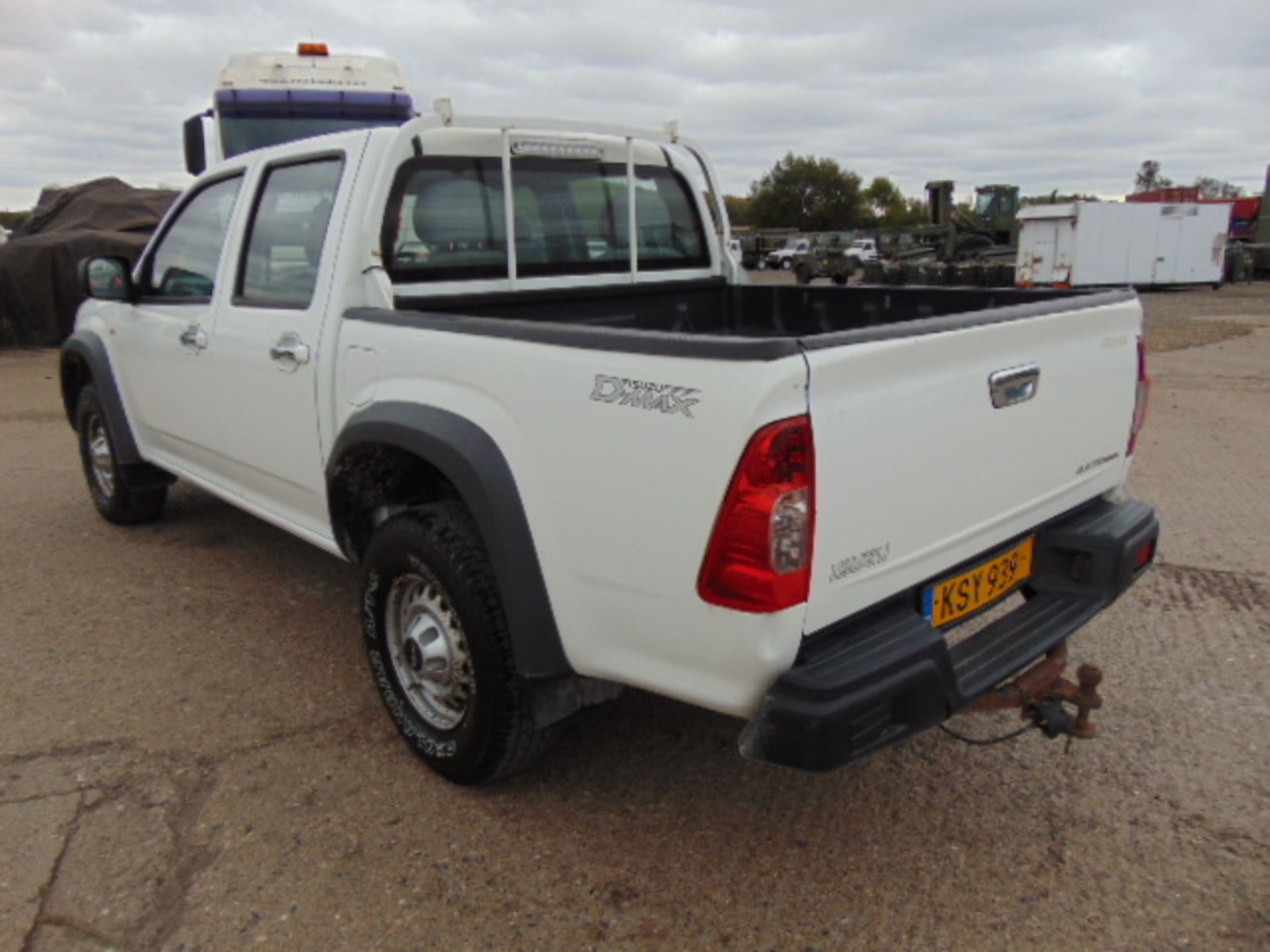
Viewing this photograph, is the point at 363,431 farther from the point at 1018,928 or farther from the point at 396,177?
the point at 1018,928

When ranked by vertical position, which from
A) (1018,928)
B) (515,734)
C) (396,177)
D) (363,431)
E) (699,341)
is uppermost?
(396,177)

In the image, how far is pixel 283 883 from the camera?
2486 millimetres

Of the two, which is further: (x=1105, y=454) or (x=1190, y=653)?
(x=1190, y=653)

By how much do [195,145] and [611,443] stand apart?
394 inches

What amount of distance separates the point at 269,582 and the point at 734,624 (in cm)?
318

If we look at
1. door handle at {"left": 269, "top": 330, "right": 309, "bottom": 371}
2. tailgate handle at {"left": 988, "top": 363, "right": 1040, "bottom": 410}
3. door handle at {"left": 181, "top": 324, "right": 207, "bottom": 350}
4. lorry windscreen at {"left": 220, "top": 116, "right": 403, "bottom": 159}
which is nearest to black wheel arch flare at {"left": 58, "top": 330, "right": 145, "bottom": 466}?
door handle at {"left": 181, "top": 324, "right": 207, "bottom": 350}

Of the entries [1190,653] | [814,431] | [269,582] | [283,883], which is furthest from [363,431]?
[1190,653]

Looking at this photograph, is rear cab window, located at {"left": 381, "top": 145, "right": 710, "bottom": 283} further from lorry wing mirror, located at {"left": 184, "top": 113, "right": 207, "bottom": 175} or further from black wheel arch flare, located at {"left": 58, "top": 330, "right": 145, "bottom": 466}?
lorry wing mirror, located at {"left": 184, "top": 113, "right": 207, "bottom": 175}

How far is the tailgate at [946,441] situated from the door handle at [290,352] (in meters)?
1.95

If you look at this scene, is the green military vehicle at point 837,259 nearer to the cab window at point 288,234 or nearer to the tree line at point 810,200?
the cab window at point 288,234

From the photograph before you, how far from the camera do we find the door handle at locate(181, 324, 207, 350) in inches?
153

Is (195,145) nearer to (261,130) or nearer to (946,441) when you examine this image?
(261,130)

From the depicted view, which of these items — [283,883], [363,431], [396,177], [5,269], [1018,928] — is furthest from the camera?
[5,269]

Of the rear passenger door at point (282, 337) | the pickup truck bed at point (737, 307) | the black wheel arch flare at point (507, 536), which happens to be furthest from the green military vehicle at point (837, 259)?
the black wheel arch flare at point (507, 536)
